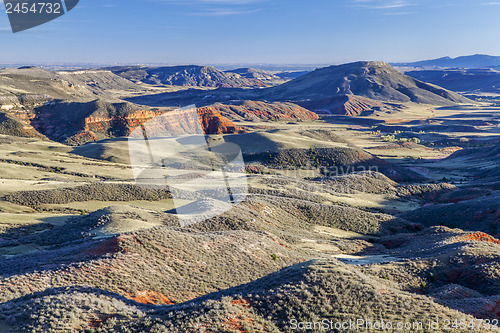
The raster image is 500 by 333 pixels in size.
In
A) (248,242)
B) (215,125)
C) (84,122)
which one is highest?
(84,122)

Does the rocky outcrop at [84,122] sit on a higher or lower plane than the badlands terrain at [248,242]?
higher

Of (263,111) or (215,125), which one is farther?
(263,111)

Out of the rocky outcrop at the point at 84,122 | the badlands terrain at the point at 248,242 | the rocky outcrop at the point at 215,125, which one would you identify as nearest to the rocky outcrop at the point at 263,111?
the rocky outcrop at the point at 215,125

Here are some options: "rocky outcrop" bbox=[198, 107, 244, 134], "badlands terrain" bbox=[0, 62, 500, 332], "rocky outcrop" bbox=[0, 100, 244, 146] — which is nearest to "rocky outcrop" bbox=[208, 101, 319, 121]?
"rocky outcrop" bbox=[198, 107, 244, 134]

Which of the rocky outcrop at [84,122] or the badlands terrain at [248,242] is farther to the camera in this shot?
the rocky outcrop at [84,122]

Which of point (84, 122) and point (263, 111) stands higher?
point (84, 122)

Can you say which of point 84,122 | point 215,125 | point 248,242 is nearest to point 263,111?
point 215,125

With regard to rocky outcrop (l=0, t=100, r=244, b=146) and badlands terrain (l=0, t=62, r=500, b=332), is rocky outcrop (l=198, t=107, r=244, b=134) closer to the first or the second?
rocky outcrop (l=0, t=100, r=244, b=146)

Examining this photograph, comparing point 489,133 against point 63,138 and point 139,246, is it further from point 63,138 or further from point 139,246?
point 139,246

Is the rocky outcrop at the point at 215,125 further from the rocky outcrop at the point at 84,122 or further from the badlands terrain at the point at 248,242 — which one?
the badlands terrain at the point at 248,242

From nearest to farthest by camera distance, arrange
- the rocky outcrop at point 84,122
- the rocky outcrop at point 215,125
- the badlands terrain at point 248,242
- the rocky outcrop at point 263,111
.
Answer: the badlands terrain at point 248,242, the rocky outcrop at point 84,122, the rocky outcrop at point 215,125, the rocky outcrop at point 263,111

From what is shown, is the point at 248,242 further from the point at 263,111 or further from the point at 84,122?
the point at 263,111

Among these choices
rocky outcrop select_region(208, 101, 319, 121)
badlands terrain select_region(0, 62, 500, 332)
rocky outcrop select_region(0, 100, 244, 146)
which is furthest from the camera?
rocky outcrop select_region(208, 101, 319, 121)
